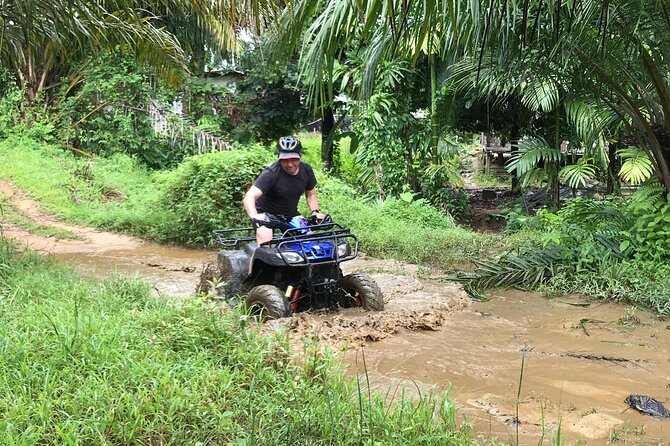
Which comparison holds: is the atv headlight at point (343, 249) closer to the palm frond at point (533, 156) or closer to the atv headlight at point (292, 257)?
the atv headlight at point (292, 257)

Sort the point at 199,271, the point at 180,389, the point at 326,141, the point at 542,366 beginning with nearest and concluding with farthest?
the point at 180,389 < the point at 542,366 < the point at 199,271 < the point at 326,141

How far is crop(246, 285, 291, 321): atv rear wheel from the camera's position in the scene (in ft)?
17.2

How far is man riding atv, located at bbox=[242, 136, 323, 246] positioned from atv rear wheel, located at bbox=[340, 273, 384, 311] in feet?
2.19

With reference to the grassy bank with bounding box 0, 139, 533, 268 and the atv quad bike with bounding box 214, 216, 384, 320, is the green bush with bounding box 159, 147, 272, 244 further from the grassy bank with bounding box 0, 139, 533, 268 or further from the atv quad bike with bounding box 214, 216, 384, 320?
the atv quad bike with bounding box 214, 216, 384, 320

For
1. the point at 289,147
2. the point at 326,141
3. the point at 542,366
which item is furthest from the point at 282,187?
the point at 326,141

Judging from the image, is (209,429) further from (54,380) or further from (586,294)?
(586,294)

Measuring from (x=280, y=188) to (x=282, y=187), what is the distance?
0.07 ft

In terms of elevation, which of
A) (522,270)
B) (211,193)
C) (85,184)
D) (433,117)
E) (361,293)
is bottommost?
(522,270)

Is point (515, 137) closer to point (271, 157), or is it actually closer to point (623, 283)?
point (271, 157)

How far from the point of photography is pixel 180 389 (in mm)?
3211

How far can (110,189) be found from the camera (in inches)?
555

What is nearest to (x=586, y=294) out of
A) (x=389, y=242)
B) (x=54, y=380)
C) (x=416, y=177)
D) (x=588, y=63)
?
(x=588, y=63)

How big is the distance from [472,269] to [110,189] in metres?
8.98

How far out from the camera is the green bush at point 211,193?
33.2ft
